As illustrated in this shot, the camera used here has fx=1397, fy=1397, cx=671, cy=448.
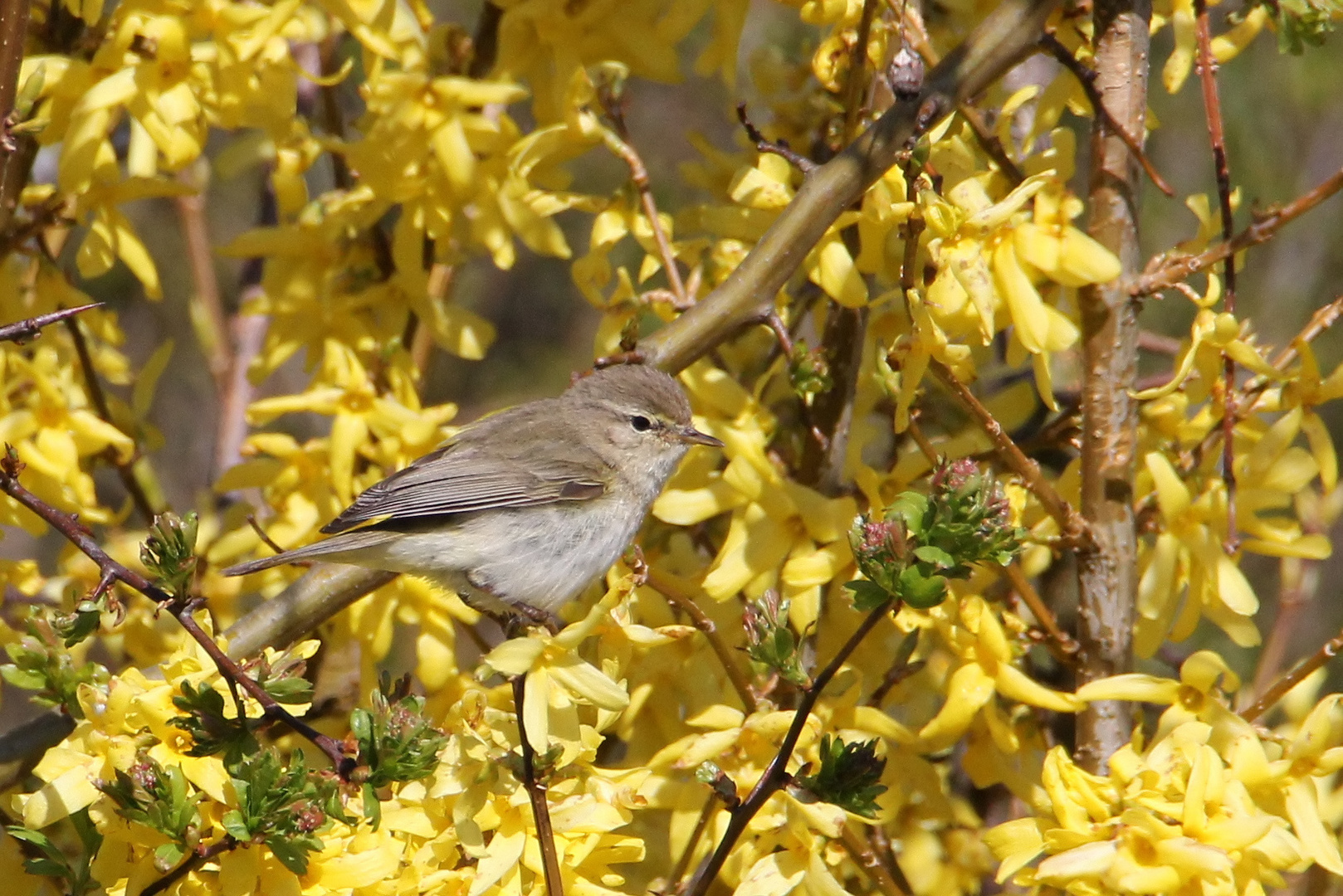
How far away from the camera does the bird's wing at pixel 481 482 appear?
108 inches

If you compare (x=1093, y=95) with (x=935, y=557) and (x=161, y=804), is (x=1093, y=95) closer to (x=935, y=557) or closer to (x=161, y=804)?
(x=935, y=557)

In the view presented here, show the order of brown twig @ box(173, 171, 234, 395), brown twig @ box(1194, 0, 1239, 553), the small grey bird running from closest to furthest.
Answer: brown twig @ box(1194, 0, 1239, 553)
the small grey bird
brown twig @ box(173, 171, 234, 395)

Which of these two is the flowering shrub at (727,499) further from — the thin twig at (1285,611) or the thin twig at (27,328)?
the thin twig at (27,328)

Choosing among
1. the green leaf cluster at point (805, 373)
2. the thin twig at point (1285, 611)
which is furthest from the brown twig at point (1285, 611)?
the green leaf cluster at point (805, 373)

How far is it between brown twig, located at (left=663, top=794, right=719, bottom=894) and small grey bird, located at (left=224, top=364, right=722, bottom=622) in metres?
0.52

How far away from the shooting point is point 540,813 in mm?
1686

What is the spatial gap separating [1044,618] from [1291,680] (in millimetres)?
347

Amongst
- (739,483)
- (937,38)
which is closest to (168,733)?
(739,483)

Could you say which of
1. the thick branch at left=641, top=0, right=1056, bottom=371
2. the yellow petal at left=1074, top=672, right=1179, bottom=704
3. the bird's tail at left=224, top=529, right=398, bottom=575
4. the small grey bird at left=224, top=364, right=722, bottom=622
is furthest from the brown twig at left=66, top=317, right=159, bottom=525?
the yellow petal at left=1074, top=672, right=1179, bottom=704

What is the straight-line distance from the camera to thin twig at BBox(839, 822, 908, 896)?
1870mm

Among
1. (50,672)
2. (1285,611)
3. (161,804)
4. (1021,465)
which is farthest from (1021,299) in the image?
(50,672)

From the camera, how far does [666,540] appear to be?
2.70m

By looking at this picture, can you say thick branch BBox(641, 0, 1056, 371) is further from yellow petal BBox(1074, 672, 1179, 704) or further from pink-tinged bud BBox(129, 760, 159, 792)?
pink-tinged bud BBox(129, 760, 159, 792)

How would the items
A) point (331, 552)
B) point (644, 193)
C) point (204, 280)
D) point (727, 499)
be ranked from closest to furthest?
point (727, 499) → point (331, 552) → point (644, 193) → point (204, 280)
